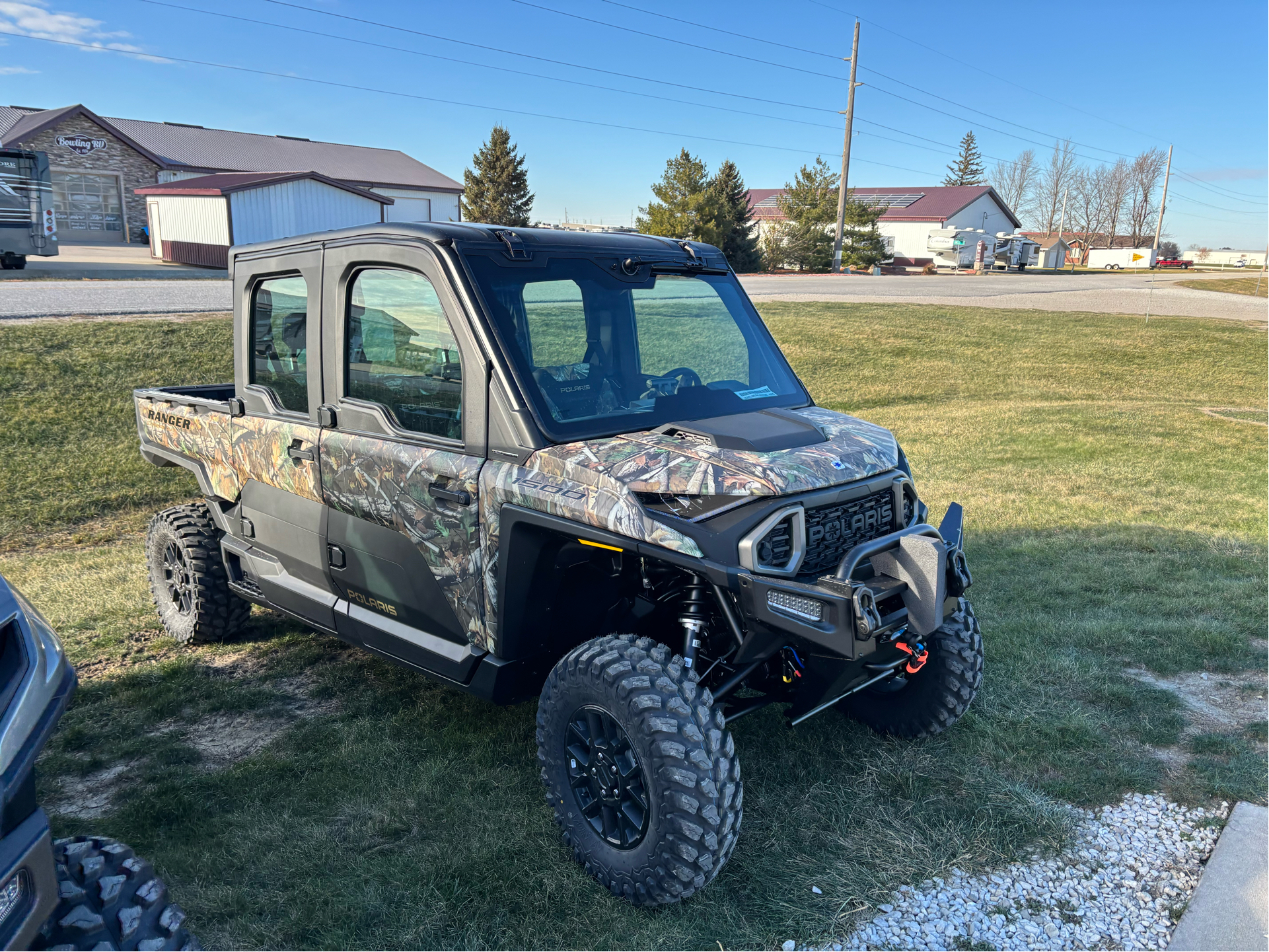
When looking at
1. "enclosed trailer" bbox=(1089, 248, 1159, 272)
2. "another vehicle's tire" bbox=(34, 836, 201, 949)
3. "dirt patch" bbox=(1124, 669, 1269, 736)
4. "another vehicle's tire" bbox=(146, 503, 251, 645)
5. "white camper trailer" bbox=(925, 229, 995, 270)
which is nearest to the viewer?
Result: "another vehicle's tire" bbox=(34, 836, 201, 949)

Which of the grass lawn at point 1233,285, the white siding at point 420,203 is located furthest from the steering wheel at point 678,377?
the white siding at point 420,203

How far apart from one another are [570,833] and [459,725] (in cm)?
124

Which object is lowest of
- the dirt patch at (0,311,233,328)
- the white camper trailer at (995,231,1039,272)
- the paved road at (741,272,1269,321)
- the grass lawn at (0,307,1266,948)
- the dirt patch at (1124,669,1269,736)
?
the grass lawn at (0,307,1266,948)

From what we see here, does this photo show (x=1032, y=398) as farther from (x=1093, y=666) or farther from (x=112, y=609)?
(x=112, y=609)

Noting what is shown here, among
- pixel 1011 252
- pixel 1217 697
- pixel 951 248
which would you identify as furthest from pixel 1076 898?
pixel 1011 252

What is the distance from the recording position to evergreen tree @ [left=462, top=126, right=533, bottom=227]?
53969 mm

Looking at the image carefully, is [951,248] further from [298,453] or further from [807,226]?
[298,453]

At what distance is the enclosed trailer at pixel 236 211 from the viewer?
97.6ft

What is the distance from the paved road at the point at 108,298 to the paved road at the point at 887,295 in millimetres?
16

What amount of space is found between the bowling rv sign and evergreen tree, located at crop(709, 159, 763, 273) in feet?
88.0

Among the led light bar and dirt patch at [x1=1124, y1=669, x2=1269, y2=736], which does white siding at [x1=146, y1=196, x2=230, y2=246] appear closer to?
dirt patch at [x1=1124, y1=669, x2=1269, y2=736]

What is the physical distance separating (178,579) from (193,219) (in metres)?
29.6

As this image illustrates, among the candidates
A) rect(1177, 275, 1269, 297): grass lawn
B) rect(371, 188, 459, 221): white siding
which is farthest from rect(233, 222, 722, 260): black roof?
rect(371, 188, 459, 221): white siding

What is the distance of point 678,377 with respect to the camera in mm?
3875
